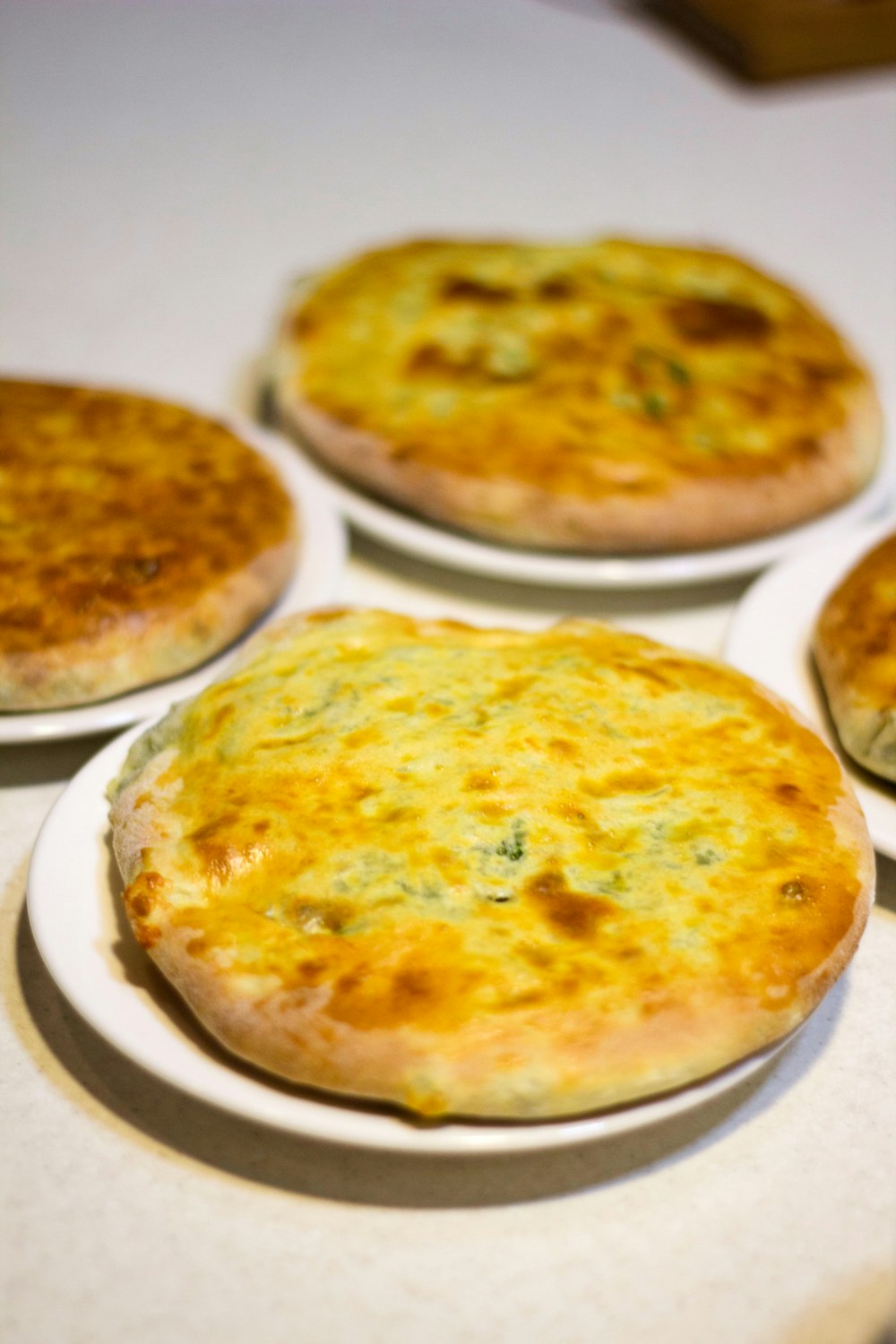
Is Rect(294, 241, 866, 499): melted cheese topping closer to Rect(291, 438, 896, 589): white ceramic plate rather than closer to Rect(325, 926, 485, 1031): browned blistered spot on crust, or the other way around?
Rect(291, 438, 896, 589): white ceramic plate

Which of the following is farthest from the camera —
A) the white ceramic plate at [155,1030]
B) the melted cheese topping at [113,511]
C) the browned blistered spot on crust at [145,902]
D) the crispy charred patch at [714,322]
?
the crispy charred patch at [714,322]

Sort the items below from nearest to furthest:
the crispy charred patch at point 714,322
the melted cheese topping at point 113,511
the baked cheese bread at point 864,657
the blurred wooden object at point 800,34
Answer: the baked cheese bread at point 864,657 → the melted cheese topping at point 113,511 → the crispy charred patch at point 714,322 → the blurred wooden object at point 800,34

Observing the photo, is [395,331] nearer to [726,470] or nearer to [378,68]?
[726,470]

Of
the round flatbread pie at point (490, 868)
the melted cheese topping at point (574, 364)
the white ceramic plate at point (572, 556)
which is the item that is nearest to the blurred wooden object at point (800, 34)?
the melted cheese topping at point (574, 364)

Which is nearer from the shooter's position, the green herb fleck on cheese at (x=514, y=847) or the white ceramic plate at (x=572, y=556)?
the green herb fleck on cheese at (x=514, y=847)

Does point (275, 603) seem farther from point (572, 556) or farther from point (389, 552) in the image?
point (572, 556)

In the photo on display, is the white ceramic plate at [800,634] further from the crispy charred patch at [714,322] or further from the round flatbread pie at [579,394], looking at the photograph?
the crispy charred patch at [714,322]

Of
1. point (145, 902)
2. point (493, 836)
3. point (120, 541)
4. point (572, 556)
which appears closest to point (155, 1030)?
point (145, 902)

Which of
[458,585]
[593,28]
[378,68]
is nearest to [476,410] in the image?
[458,585]
